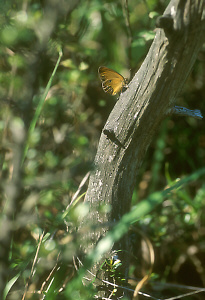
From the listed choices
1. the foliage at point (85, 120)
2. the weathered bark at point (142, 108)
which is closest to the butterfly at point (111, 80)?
the weathered bark at point (142, 108)

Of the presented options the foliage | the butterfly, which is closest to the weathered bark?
the butterfly

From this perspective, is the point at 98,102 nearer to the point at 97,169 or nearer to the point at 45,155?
the point at 45,155

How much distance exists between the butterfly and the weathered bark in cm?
17

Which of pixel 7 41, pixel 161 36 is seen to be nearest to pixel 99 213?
pixel 161 36

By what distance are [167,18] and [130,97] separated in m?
0.32

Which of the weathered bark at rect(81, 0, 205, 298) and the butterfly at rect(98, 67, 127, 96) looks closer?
the weathered bark at rect(81, 0, 205, 298)

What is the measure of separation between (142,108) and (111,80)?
0.34m

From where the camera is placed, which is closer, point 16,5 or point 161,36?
point 161,36

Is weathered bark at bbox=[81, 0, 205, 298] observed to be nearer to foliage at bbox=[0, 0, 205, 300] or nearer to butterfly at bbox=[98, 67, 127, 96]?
butterfly at bbox=[98, 67, 127, 96]

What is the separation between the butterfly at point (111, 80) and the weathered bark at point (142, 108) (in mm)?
169

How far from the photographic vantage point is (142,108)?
1.08m

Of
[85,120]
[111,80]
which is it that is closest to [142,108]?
[111,80]

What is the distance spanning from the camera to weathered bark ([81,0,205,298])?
908 millimetres

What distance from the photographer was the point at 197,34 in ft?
3.04
